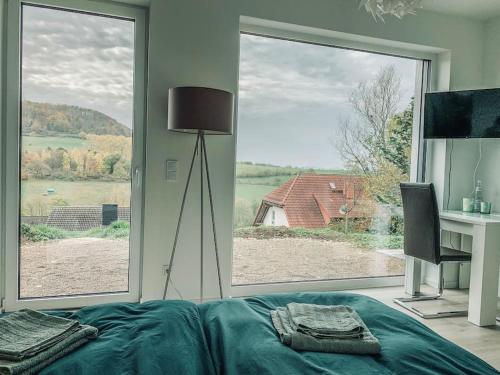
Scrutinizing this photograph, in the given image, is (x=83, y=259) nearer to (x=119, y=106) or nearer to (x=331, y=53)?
(x=119, y=106)

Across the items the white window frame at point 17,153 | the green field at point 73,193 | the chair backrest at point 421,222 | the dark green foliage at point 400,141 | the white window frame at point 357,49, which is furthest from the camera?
the dark green foliage at point 400,141

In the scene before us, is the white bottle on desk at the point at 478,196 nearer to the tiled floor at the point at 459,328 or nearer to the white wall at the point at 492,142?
the white wall at the point at 492,142

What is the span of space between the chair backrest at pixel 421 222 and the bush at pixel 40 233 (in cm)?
288

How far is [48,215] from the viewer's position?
3092 mm

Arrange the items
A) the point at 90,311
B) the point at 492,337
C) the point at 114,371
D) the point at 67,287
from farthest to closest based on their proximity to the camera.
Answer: the point at 67,287, the point at 492,337, the point at 90,311, the point at 114,371

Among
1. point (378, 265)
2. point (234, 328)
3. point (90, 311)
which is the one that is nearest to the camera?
point (234, 328)

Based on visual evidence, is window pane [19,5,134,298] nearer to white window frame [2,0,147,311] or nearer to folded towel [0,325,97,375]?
white window frame [2,0,147,311]

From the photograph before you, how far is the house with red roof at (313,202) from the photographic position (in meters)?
3.70

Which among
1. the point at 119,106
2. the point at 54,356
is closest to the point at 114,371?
the point at 54,356

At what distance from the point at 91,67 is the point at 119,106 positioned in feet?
1.16

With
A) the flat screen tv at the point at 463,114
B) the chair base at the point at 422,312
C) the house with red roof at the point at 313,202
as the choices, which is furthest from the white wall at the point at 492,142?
the house with red roof at the point at 313,202

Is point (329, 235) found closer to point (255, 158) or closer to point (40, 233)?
point (255, 158)

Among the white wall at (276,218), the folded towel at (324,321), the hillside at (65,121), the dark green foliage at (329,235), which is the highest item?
the hillside at (65,121)

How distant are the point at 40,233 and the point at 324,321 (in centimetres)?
245
